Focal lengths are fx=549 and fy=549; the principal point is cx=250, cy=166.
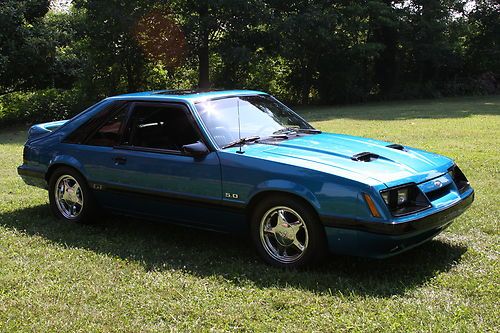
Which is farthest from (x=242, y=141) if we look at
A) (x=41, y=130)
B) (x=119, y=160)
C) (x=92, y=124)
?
(x=41, y=130)

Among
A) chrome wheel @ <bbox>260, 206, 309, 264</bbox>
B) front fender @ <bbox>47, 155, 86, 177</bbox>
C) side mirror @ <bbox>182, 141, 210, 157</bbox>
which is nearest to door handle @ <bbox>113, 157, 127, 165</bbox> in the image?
front fender @ <bbox>47, 155, 86, 177</bbox>

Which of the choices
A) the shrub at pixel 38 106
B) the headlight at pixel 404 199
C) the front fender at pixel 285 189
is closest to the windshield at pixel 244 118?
the front fender at pixel 285 189

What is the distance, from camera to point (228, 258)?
4.84 m

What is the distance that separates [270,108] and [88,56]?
18664mm

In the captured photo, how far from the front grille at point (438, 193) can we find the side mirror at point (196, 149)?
191 cm

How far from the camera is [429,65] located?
99.8 ft

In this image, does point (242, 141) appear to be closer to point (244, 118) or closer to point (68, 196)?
point (244, 118)

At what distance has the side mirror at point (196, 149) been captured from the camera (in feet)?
15.9

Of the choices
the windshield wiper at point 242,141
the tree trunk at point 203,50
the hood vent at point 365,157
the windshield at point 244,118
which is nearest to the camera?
the hood vent at point 365,157

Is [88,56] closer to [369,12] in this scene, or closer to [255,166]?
[369,12]

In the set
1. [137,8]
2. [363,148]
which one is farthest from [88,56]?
[363,148]

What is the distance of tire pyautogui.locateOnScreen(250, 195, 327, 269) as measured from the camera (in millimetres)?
4316

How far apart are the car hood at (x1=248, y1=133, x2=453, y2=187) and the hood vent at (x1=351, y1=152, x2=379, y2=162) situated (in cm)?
2

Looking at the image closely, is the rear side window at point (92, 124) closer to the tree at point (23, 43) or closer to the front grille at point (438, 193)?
the front grille at point (438, 193)
